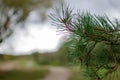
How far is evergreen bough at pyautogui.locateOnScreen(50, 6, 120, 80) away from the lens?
8.31ft

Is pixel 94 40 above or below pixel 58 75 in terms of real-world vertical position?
above

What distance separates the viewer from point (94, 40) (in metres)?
2.58

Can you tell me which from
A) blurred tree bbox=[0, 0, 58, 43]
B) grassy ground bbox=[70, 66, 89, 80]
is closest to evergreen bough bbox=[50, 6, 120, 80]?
grassy ground bbox=[70, 66, 89, 80]

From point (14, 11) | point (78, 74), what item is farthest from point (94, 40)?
point (14, 11)

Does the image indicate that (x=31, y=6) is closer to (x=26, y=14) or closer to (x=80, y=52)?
(x=26, y=14)

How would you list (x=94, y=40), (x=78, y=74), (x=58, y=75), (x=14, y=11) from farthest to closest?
(x=58, y=75) < (x=14, y=11) < (x=78, y=74) < (x=94, y=40)

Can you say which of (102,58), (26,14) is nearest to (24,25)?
(26,14)

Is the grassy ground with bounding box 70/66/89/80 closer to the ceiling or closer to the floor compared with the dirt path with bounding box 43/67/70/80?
closer to the ceiling

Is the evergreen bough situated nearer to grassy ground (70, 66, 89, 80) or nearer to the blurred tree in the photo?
grassy ground (70, 66, 89, 80)

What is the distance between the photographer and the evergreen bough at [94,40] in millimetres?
2533

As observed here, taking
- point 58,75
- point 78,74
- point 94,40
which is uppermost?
point 94,40

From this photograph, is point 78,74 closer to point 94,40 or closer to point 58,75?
point 94,40

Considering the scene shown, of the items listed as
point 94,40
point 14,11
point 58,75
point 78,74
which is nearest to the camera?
point 94,40

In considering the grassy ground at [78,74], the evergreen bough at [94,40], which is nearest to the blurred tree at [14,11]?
the grassy ground at [78,74]
